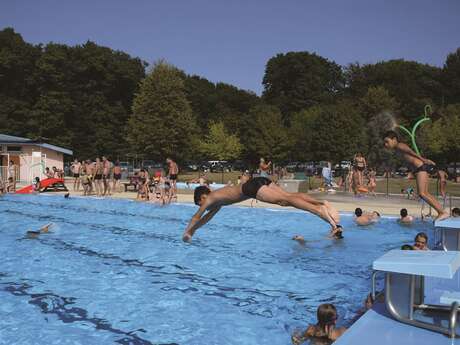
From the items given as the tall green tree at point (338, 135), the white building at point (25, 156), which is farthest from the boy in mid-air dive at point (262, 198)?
the tall green tree at point (338, 135)

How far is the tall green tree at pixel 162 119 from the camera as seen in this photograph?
42812 millimetres

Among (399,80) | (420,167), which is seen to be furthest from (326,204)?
(399,80)

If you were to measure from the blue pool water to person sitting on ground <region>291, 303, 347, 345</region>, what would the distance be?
66 centimetres

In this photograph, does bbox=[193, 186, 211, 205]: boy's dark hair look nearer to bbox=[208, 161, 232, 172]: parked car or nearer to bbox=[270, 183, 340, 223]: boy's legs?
bbox=[270, 183, 340, 223]: boy's legs

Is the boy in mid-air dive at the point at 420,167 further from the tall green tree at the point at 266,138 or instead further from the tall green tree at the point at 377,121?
the tall green tree at the point at 266,138

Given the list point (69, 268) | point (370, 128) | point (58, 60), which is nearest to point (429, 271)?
point (69, 268)

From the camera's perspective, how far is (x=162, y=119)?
43094 millimetres

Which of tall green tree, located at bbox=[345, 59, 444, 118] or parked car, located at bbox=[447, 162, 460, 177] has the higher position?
tall green tree, located at bbox=[345, 59, 444, 118]

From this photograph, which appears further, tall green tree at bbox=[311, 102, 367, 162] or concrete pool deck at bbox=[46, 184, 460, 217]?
tall green tree at bbox=[311, 102, 367, 162]

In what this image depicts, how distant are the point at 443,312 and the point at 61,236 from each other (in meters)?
10.8

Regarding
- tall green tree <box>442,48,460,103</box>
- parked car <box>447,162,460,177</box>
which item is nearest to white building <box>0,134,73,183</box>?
parked car <box>447,162,460,177</box>

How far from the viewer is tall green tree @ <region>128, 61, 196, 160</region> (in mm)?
42812

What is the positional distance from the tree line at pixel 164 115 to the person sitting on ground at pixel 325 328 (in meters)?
38.2

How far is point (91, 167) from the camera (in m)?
22.3
